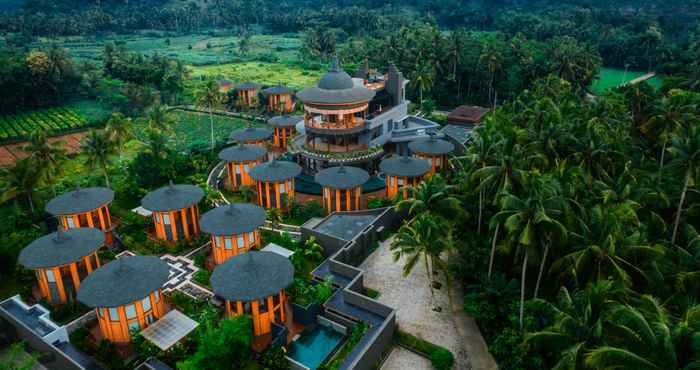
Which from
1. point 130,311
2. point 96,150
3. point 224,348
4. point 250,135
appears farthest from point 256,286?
point 250,135

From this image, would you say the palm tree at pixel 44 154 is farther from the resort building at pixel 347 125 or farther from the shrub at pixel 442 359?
the shrub at pixel 442 359

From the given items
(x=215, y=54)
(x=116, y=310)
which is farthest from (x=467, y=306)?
(x=215, y=54)

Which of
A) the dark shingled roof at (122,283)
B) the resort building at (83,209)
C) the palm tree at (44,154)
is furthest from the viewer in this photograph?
the palm tree at (44,154)

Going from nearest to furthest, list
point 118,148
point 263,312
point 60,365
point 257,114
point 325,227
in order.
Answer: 1. point 60,365
2. point 263,312
3. point 325,227
4. point 118,148
5. point 257,114

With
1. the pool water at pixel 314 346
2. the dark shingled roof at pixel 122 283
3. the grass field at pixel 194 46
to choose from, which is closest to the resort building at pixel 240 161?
the dark shingled roof at pixel 122 283

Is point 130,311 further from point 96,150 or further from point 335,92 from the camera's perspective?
point 335,92

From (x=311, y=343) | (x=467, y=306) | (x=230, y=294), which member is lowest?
(x=311, y=343)

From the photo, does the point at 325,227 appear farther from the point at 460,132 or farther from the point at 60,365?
the point at 460,132
